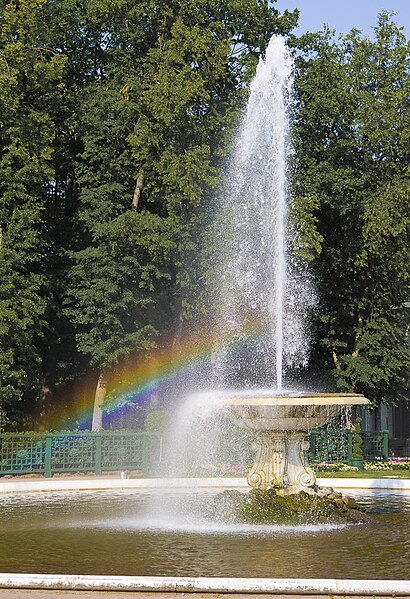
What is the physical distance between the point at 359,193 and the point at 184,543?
26.1m

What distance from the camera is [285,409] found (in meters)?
15.6

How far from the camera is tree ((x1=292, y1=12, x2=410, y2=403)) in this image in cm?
3616

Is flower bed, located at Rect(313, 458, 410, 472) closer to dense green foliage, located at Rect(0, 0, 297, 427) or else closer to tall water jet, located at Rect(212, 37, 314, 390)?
tall water jet, located at Rect(212, 37, 314, 390)

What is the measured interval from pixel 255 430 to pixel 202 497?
4078 mm

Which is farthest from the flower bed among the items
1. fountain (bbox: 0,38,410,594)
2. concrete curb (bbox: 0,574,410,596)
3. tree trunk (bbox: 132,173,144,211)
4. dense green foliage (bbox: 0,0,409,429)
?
concrete curb (bbox: 0,574,410,596)

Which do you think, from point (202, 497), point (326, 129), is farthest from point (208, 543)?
point (326, 129)

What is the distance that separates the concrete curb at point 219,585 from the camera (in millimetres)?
8633

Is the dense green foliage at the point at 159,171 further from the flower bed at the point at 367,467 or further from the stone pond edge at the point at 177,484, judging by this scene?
the stone pond edge at the point at 177,484

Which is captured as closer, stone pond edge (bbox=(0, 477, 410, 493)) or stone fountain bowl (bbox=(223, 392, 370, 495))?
stone fountain bowl (bbox=(223, 392, 370, 495))

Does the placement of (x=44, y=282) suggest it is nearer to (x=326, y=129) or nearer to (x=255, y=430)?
(x=326, y=129)

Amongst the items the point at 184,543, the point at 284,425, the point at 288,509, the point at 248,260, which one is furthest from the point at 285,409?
the point at 248,260

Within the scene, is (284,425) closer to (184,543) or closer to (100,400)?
(184,543)

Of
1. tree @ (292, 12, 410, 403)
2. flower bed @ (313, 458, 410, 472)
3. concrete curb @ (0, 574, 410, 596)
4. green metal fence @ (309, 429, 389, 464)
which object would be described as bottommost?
concrete curb @ (0, 574, 410, 596)

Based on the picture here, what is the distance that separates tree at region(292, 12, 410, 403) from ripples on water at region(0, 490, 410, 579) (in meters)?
19.2
